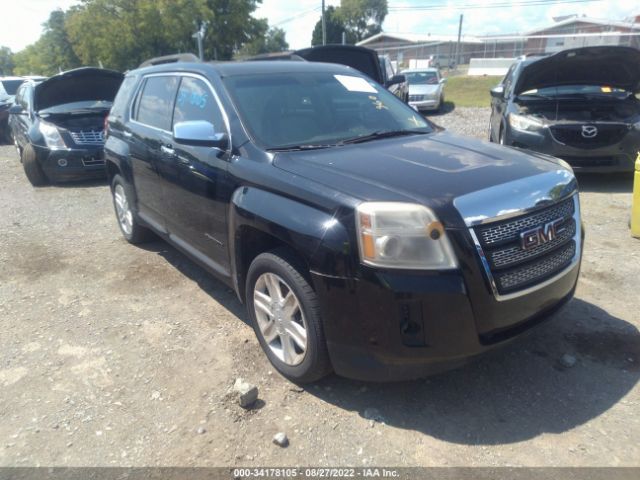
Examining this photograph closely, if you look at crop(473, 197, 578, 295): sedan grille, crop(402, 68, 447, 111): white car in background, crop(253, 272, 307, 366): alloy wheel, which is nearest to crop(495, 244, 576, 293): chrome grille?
crop(473, 197, 578, 295): sedan grille

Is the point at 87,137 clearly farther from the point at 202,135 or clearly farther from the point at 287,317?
the point at 287,317

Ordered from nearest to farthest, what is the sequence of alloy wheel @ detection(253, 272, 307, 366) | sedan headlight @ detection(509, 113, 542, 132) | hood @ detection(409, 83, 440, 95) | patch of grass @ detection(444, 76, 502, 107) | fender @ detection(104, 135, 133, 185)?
1. alloy wheel @ detection(253, 272, 307, 366)
2. fender @ detection(104, 135, 133, 185)
3. sedan headlight @ detection(509, 113, 542, 132)
4. hood @ detection(409, 83, 440, 95)
5. patch of grass @ detection(444, 76, 502, 107)

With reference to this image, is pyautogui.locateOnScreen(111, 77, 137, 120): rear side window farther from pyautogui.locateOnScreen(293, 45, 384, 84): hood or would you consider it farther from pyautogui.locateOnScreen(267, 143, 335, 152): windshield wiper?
pyautogui.locateOnScreen(293, 45, 384, 84): hood

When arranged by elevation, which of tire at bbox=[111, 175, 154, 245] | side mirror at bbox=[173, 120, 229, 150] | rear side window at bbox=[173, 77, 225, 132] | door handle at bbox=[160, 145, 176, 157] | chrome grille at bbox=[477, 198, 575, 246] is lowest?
tire at bbox=[111, 175, 154, 245]

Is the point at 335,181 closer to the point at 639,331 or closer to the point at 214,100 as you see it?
the point at 214,100

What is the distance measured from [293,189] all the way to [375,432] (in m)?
1.35

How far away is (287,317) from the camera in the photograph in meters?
2.93

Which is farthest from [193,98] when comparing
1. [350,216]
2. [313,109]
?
[350,216]

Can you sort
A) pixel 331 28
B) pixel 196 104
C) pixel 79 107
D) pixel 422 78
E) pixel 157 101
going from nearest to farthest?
1. pixel 196 104
2. pixel 157 101
3. pixel 79 107
4. pixel 422 78
5. pixel 331 28

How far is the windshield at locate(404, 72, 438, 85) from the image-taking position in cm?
1750

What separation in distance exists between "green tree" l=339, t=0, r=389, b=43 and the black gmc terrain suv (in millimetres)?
80382

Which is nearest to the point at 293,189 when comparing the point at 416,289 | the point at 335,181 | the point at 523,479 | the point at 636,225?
the point at 335,181

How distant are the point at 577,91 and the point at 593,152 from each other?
1.34 m

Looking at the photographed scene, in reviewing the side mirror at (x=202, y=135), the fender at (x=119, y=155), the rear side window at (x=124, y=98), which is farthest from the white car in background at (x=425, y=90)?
the side mirror at (x=202, y=135)
